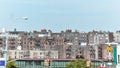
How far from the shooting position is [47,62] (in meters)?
91.6

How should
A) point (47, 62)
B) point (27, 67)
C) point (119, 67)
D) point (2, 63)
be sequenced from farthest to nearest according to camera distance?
point (27, 67)
point (119, 67)
point (47, 62)
point (2, 63)

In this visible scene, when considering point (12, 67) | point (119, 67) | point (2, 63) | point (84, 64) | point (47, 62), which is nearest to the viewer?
point (2, 63)

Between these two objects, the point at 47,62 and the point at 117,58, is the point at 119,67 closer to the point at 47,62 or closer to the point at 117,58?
the point at 117,58

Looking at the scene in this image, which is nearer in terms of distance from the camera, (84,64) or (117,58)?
(117,58)

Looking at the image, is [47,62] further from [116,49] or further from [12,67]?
[12,67]

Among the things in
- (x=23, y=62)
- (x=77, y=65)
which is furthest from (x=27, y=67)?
(x=77, y=65)

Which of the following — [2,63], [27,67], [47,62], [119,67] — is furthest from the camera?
[27,67]

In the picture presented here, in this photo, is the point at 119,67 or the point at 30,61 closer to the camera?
the point at 119,67

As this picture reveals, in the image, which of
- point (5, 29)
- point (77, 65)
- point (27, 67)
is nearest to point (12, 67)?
point (77, 65)

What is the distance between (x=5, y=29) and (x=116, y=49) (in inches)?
1171

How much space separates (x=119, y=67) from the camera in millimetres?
102562

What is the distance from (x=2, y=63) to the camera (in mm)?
74188

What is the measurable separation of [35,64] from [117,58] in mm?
87665

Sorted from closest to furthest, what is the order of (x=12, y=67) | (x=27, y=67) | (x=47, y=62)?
1. (x=47, y=62)
2. (x=12, y=67)
3. (x=27, y=67)
